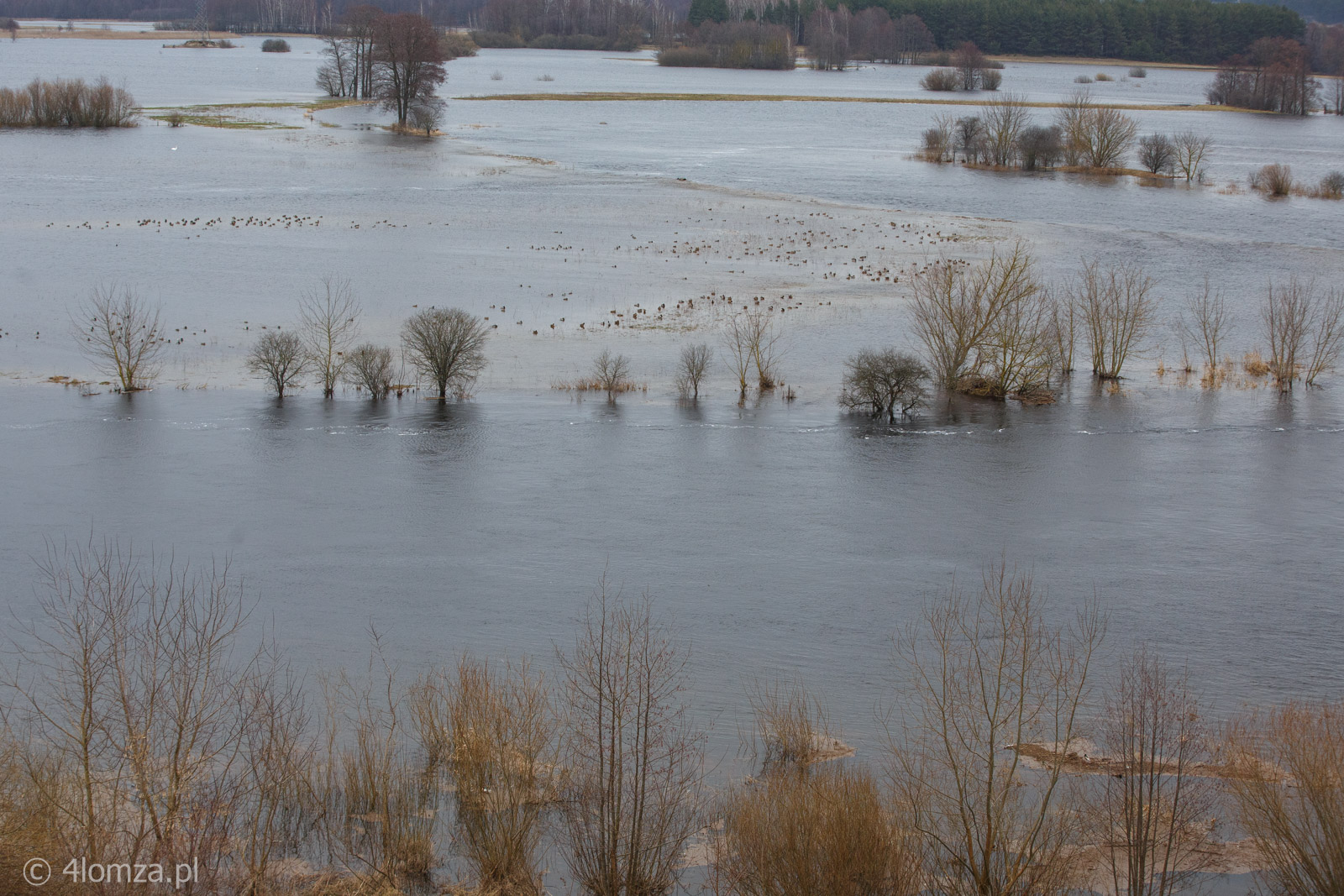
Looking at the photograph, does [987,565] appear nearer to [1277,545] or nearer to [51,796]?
[1277,545]

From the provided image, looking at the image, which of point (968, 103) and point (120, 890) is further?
point (968, 103)

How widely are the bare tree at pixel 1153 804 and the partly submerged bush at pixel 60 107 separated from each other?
120 meters

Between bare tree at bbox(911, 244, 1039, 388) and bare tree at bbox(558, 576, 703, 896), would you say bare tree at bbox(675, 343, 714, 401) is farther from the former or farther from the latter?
bare tree at bbox(558, 576, 703, 896)

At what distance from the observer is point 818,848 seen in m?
17.7

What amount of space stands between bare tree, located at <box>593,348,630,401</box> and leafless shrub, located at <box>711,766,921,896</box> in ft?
101

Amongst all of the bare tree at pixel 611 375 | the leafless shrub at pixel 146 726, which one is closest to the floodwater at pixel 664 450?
the bare tree at pixel 611 375

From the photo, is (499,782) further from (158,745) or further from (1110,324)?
(1110,324)

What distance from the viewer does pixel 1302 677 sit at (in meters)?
27.8

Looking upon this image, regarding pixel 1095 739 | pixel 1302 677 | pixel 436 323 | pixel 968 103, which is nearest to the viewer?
pixel 1095 739

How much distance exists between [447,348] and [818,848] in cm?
3400

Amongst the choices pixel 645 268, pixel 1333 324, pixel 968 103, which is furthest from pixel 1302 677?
pixel 968 103

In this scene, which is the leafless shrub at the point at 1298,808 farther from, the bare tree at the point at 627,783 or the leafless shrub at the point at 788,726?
the bare tree at the point at 627,783

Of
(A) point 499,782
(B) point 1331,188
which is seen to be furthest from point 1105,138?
(A) point 499,782

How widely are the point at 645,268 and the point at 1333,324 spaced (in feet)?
116
